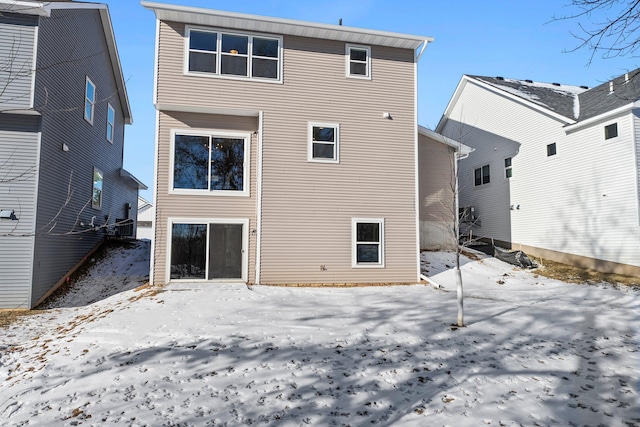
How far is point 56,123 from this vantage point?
11.3 meters

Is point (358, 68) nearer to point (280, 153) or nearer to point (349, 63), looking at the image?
point (349, 63)

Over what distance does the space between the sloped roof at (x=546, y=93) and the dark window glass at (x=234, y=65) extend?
40.7 ft

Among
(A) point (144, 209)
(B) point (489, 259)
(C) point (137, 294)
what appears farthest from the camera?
(A) point (144, 209)

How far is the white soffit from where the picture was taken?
36.5 ft

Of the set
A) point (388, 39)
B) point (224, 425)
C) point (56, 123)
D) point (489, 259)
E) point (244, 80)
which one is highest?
point (388, 39)

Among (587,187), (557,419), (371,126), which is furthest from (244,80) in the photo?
(587,187)

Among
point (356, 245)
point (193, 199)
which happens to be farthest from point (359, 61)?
point (193, 199)

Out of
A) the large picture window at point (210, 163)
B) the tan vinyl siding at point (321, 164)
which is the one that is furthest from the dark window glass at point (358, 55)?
the large picture window at point (210, 163)

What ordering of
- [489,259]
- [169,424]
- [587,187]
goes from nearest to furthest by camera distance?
[169,424] → [587,187] → [489,259]

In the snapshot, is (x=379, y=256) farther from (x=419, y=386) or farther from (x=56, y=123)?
(x=56, y=123)

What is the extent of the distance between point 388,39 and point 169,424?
12162 mm

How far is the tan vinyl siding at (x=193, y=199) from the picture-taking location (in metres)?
11.1

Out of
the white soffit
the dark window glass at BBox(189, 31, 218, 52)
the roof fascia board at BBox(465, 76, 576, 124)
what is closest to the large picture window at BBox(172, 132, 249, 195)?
the dark window glass at BBox(189, 31, 218, 52)

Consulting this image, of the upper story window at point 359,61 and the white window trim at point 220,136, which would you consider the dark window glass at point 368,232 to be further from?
the upper story window at point 359,61
